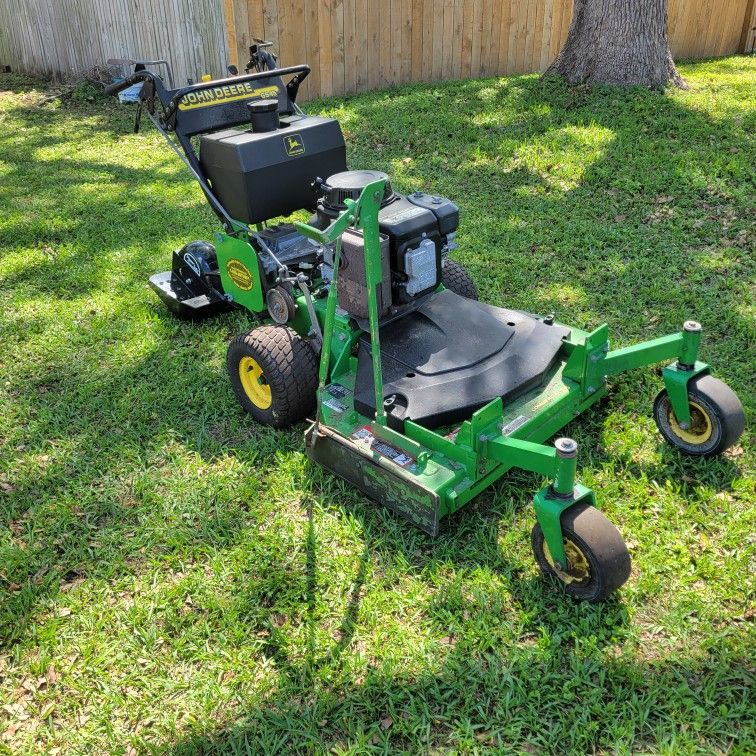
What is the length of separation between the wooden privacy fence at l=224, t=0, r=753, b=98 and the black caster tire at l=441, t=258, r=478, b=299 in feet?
19.7

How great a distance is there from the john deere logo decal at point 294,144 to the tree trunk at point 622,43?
5.28 meters

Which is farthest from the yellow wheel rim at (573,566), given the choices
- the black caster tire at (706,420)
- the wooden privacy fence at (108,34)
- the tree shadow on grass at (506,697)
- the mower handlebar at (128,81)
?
the wooden privacy fence at (108,34)

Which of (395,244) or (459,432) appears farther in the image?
(395,244)

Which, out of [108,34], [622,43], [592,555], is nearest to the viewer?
[592,555]

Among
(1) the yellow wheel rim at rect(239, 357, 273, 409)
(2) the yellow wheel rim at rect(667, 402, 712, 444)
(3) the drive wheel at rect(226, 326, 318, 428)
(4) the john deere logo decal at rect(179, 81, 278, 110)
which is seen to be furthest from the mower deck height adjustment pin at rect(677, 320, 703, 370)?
(4) the john deere logo decal at rect(179, 81, 278, 110)

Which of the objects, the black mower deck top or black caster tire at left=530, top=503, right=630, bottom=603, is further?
the black mower deck top

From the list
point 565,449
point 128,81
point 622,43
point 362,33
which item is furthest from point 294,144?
point 362,33

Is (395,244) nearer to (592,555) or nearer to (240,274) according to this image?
(240,274)

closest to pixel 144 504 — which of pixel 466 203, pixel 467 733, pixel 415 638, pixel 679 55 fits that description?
pixel 415 638

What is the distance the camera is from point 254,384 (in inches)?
173

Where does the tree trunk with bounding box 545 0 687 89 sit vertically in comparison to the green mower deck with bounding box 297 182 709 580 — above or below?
above

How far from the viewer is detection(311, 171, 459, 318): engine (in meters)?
3.71

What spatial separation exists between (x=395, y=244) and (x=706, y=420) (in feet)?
5.78

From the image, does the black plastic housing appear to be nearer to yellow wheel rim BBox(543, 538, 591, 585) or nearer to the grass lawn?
the grass lawn
